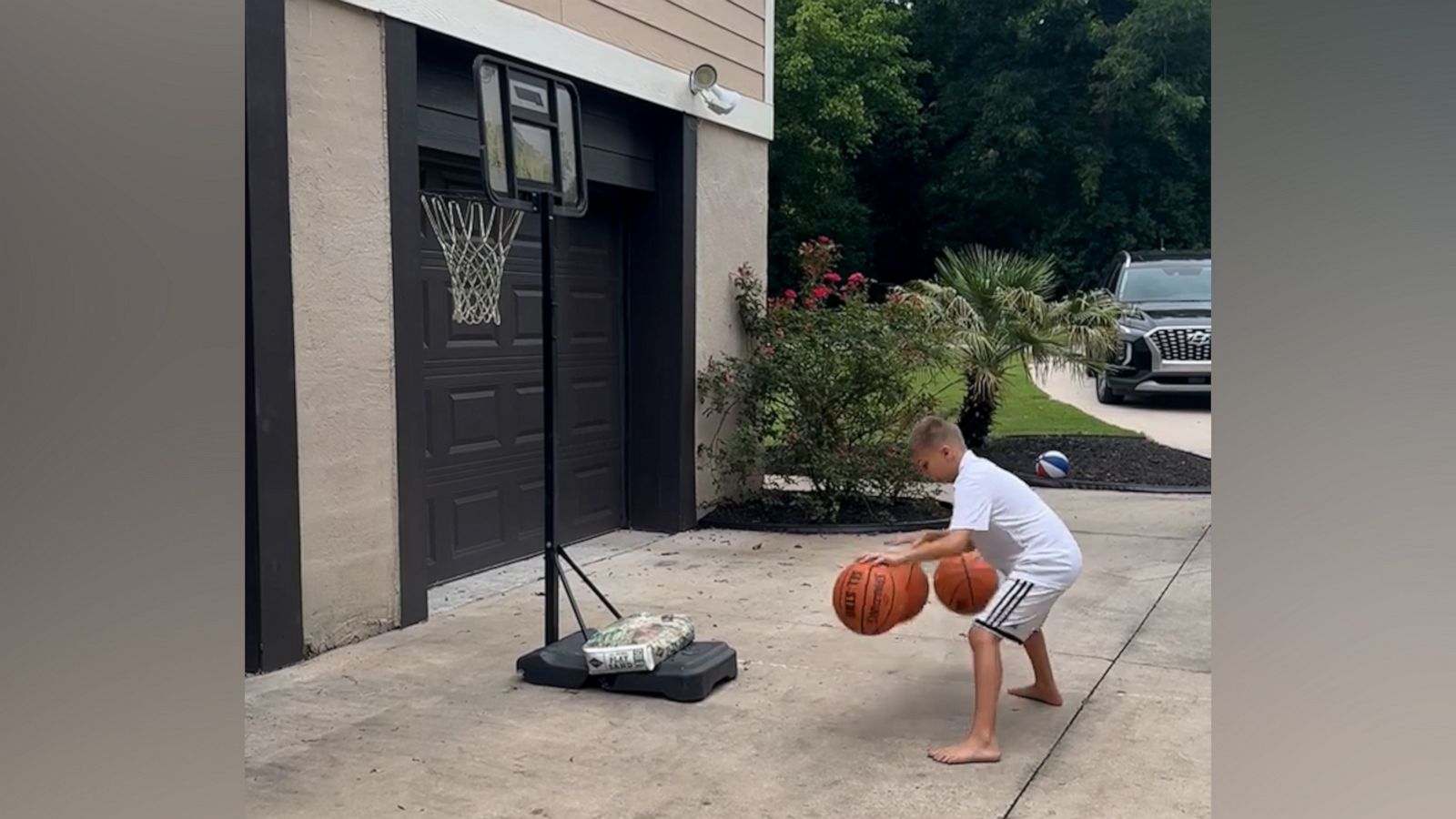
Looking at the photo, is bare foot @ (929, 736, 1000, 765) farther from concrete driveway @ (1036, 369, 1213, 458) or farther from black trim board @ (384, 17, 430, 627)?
concrete driveway @ (1036, 369, 1213, 458)

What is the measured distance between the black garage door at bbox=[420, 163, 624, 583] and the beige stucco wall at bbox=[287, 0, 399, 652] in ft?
2.18

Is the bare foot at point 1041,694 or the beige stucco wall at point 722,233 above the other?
the beige stucco wall at point 722,233

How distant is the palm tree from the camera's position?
11562mm

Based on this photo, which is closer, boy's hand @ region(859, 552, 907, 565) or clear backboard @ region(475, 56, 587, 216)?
boy's hand @ region(859, 552, 907, 565)

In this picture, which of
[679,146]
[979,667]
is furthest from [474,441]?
[979,667]

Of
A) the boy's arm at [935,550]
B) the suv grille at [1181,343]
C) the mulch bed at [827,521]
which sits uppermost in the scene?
the suv grille at [1181,343]

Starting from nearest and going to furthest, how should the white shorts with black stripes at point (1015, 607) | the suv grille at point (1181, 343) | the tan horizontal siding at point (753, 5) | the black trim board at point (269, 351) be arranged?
the white shorts with black stripes at point (1015, 607), the black trim board at point (269, 351), the tan horizontal siding at point (753, 5), the suv grille at point (1181, 343)

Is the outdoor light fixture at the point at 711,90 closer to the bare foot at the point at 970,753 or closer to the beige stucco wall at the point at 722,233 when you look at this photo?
the beige stucco wall at the point at 722,233

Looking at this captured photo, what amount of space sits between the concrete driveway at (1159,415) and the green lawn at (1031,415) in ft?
0.78

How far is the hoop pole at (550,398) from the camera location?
228 inches

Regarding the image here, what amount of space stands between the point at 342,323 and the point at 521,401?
2.10m

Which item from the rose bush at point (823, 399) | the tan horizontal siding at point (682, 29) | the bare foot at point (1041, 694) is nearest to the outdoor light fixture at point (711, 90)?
the tan horizontal siding at point (682, 29)

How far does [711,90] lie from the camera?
9.50 metres

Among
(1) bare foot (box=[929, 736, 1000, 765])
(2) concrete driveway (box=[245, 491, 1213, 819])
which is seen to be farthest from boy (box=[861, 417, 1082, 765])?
(2) concrete driveway (box=[245, 491, 1213, 819])
